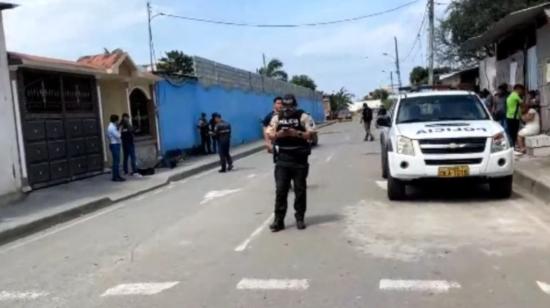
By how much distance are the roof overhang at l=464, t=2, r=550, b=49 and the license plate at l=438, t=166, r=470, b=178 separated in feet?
21.1

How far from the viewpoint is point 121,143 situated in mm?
19062

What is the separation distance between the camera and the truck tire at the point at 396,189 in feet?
36.5

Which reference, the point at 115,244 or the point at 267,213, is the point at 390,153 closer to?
the point at 267,213

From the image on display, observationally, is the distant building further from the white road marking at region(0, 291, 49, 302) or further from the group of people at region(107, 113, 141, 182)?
the white road marking at region(0, 291, 49, 302)

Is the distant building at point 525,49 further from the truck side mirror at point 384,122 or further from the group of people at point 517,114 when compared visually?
the truck side mirror at point 384,122

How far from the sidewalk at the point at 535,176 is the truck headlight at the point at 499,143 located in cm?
102

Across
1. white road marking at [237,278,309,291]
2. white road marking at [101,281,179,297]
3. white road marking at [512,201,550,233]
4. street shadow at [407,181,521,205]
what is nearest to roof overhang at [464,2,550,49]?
street shadow at [407,181,521,205]

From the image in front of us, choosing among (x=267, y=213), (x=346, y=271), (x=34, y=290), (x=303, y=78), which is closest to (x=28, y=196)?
(x=267, y=213)

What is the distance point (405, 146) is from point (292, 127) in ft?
8.53

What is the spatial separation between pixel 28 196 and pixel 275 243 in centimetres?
887

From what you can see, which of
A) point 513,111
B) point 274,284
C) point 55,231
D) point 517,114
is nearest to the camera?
point 274,284

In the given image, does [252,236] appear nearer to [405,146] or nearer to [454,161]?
[405,146]

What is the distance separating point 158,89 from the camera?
24906 mm

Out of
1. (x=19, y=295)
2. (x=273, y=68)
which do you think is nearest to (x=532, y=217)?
(x=19, y=295)
